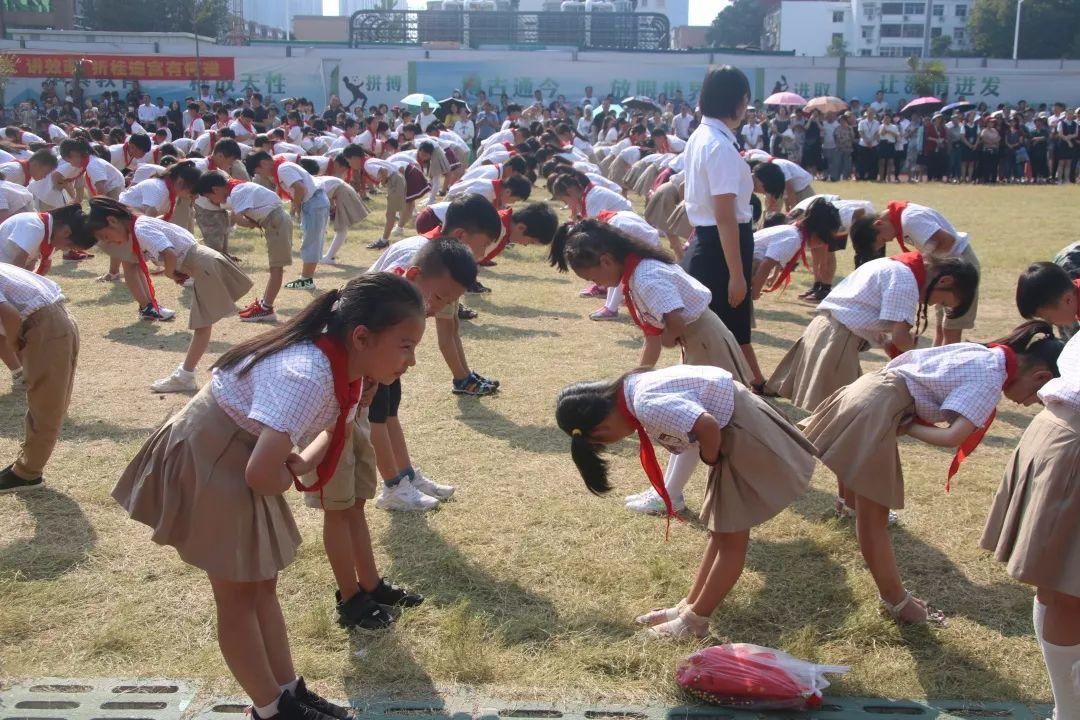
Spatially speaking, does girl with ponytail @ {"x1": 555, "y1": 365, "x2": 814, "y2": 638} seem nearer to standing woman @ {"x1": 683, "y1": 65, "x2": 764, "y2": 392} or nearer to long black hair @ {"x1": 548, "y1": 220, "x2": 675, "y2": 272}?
long black hair @ {"x1": 548, "y1": 220, "x2": 675, "y2": 272}

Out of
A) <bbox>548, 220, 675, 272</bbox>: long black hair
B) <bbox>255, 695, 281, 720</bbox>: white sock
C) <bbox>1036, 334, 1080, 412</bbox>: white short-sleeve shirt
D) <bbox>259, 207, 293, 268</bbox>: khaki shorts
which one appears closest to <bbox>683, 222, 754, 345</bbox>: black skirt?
<bbox>548, 220, 675, 272</bbox>: long black hair

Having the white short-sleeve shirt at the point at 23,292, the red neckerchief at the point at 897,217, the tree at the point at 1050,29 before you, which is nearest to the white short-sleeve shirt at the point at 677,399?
the red neckerchief at the point at 897,217

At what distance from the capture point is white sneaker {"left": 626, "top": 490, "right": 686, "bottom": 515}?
443 centimetres

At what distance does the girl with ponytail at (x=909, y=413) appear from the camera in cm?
307

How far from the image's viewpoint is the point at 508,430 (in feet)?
18.6

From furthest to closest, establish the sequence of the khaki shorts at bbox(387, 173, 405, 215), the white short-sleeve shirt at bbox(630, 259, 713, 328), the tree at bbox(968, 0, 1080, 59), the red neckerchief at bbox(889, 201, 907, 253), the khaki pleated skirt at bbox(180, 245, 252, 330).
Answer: the tree at bbox(968, 0, 1080, 59), the khaki shorts at bbox(387, 173, 405, 215), the khaki pleated skirt at bbox(180, 245, 252, 330), the red neckerchief at bbox(889, 201, 907, 253), the white short-sleeve shirt at bbox(630, 259, 713, 328)

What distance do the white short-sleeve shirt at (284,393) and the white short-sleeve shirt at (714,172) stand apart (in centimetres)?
244

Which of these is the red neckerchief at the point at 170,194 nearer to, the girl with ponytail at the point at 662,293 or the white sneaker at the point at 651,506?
the girl with ponytail at the point at 662,293

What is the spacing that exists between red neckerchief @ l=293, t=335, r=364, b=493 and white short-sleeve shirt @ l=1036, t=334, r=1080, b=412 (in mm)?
1865

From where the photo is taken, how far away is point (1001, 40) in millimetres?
55406

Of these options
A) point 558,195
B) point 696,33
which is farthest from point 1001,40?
point 558,195

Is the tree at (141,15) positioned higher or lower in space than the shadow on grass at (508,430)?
higher

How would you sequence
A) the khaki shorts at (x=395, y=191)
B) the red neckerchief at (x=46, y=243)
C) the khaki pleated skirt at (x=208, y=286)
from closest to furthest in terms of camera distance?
the red neckerchief at (x=46, y=243), the khaki pleated skirt at (x=208, y=286), the khaki shorts at (x=395, y=191)

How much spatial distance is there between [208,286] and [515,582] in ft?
11.3
